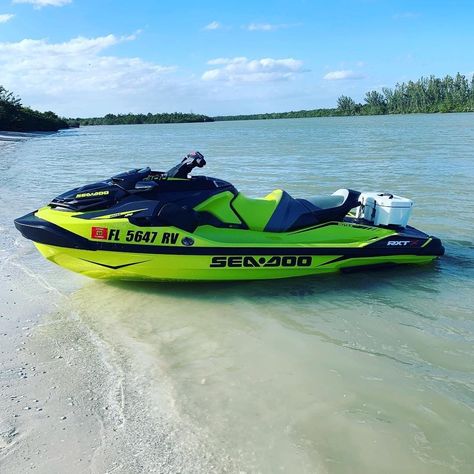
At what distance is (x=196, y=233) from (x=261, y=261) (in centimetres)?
70

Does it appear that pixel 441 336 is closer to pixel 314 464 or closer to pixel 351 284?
pixel 351 284

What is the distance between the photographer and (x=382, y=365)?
11.8ft

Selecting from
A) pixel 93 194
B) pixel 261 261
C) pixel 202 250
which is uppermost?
pixel 93 194

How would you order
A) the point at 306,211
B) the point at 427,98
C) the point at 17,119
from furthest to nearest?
the point at 427,98 → the point at 17,119 → the point at 306,211

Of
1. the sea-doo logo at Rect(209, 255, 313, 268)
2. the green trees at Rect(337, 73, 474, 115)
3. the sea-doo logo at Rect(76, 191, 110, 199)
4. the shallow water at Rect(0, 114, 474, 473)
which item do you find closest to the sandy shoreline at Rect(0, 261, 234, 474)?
the shallow water at Rect(0, 114, 474, 473)

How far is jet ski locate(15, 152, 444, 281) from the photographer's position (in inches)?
187

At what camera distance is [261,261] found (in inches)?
201

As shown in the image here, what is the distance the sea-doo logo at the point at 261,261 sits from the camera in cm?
500

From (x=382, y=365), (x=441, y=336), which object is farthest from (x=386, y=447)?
(x=441, y=336)

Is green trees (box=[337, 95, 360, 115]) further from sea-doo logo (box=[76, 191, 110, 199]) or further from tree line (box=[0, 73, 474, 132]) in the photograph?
sea-doo logo (box=[76, 191, 110, 199])

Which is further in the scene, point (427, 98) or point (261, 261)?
point (427, 98)

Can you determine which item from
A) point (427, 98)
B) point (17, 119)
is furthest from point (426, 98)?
point (17, 119)

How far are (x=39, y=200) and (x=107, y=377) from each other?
8.27 meters

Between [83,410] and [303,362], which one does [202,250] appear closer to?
[303,362]
